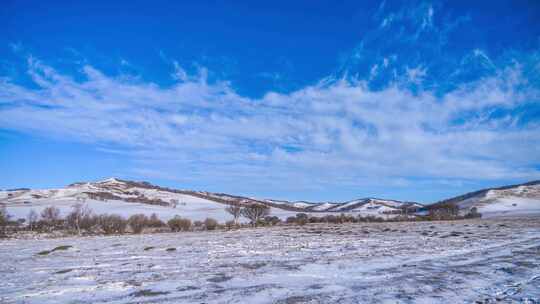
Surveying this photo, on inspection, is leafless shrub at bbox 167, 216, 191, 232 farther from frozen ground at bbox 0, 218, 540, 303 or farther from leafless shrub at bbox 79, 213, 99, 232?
frozen ground at bbox 0, 218, 540, 303

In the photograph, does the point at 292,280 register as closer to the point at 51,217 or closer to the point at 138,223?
the point at 138,223

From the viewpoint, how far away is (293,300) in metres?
10.5

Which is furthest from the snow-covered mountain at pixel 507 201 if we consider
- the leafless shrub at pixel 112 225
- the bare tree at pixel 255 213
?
the leafless shrub at pixel 112 225

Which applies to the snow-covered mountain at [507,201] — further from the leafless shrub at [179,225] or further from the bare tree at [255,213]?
the leafless shrub at [179,225]

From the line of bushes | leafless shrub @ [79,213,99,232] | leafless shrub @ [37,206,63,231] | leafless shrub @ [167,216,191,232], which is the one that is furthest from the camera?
leafless shrub @ [37,206,63,231]

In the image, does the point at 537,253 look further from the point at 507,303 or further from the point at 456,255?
the point at 507,303

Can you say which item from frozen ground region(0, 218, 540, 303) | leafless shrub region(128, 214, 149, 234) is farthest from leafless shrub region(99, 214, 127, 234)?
frozen ground region(0, 218, 540, 303)

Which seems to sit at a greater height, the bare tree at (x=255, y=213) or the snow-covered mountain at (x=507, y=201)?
the snow-covered mountain at (x=507, y=201)

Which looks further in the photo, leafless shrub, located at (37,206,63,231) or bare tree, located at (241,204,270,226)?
bare tree, located at (241,204,270,226)

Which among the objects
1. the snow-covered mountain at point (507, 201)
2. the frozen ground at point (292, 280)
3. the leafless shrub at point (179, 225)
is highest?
the snow-covered mountain at point (507, 201)

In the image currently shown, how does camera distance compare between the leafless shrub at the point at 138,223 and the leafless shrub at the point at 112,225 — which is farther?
the leafless shrub at the point at 138,223

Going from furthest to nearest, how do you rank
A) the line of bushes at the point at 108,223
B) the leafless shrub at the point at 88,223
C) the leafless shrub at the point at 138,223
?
1. the leafless shrub at the point at 88,223
2. the leafless shrub at the point at 138,223
3. the line of bushes at the point at 108,223

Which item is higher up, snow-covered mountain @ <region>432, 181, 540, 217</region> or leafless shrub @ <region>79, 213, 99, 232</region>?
Result: snow-covered mountain @ <region>432, 181, 540, 217</region>

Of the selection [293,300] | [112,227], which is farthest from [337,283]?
[112,227]
